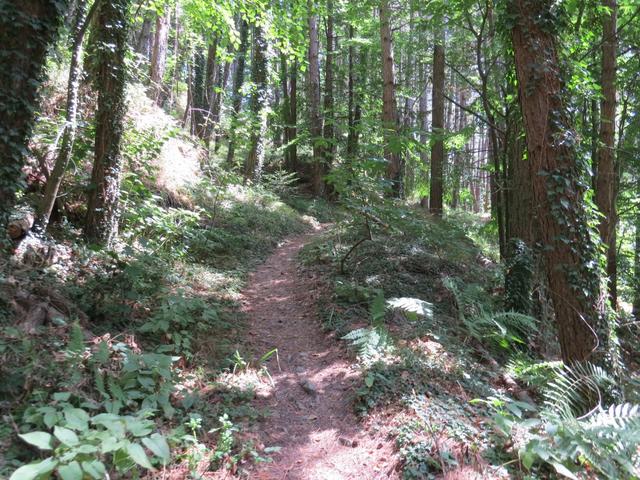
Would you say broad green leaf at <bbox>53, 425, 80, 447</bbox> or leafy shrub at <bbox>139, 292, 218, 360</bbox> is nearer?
broad green leaf at <bbox>53, 425, 80, 447</bbox>

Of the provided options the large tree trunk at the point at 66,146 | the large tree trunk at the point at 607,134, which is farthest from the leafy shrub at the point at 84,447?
the large tree trunk at the point at 607,134

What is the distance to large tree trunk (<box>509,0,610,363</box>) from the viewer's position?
4469mm

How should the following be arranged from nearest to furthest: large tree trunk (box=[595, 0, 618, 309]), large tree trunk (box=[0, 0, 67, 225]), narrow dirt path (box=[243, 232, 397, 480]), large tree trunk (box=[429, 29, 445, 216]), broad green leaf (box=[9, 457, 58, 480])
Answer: broad green leaf (box=[9, 457, 58, 480]), narrow dirt path (box=[243, 232, 397, 480]), large tree trunk (box=[0, 0, 67, 225]), large tree trunk (box=[595, 0, 618, 309]), large tree trunk (box=[429, 29, 445, 216])

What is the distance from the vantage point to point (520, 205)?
289 inches

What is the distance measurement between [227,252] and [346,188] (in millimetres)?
3361

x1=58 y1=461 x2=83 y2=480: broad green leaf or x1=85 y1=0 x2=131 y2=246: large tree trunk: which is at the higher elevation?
x1=85 y1=0 x2=131 y2=246: large tree trunk

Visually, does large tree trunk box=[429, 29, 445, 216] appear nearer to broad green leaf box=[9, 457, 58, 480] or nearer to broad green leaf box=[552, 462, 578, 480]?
broad green leaf box=[552, 462, 578, 480]

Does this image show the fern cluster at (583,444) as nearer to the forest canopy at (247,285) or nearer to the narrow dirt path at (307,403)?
the forest canopy at (247,285)

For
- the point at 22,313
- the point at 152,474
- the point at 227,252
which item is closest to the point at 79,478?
the point at 152,474

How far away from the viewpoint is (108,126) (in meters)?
6.41

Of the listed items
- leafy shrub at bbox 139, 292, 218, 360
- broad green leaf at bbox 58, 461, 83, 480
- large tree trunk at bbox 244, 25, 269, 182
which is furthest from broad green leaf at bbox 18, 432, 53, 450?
large tree trunk at bbox 244, 25, 269, 182

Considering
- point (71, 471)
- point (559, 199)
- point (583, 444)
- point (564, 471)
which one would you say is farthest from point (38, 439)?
point (559, 199)

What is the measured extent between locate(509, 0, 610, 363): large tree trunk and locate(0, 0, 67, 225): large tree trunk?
4.96 metres

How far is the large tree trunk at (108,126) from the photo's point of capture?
6.24 metres
